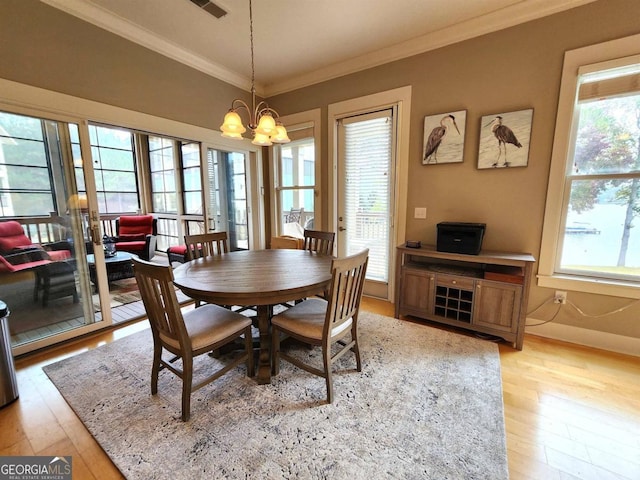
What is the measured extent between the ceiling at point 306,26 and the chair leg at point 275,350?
270cm

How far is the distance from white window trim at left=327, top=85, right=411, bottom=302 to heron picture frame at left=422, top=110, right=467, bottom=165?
220 millimetres

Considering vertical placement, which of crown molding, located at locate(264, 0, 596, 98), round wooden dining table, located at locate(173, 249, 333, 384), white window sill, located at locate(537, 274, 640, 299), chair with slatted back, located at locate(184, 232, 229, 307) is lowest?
white window sill, located at locate(537, 274, 640, 299)

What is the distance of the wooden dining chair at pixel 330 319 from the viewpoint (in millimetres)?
1553

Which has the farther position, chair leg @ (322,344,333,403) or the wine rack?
the wine rack

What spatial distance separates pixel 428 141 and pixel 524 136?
82 cm

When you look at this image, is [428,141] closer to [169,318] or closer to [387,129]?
[387,129]

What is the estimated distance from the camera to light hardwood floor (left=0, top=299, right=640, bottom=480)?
1.27 metres

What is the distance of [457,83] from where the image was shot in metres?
2.63

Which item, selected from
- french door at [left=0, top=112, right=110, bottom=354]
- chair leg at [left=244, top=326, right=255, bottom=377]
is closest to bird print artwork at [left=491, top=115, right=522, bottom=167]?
chair leg at [left=244, top=326, right=255, bottom=377]

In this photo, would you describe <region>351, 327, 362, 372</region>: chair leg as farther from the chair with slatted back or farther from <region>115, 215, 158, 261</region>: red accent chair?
<region>115, 215, 158, 261</region>: red accent chair

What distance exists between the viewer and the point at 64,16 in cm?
216

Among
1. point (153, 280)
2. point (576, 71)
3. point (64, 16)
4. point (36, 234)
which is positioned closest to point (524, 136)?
point (576, 71)

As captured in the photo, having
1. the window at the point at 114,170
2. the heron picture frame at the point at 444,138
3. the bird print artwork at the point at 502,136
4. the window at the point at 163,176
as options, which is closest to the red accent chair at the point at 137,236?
the window at the point at 163,176

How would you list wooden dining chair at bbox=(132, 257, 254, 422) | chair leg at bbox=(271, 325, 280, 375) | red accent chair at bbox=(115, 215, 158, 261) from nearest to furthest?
wooden dining chair at bbox=(132, 257, 254, 422)
chair leg at bbox=(271, 325, 280, 375)
red accent chair at bbox=(115, 215, 158, 261)
